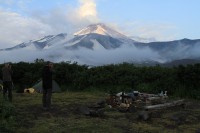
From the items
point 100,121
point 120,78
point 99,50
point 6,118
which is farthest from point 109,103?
point 99,50

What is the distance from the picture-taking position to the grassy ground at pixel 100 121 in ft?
44.9

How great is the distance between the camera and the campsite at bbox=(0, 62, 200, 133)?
14.3 m

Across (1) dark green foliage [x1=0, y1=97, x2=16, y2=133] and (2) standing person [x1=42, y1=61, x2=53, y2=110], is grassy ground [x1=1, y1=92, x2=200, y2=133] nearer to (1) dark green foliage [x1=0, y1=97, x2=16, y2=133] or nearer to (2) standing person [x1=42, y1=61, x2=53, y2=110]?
(1) dark green foliage [x1=0, y1=97, x2=16, y2=133]

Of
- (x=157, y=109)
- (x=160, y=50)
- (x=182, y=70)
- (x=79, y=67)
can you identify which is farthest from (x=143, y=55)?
(x=157, y=109)

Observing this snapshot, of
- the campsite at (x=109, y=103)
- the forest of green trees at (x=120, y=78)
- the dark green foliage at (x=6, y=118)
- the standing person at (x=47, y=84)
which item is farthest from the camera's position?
the forest of green trees at (x=120, y=78)

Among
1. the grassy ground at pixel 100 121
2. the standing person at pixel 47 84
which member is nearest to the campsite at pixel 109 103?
the grassy ground at pixel 100 121

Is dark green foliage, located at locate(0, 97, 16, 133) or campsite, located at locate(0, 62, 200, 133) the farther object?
campsite, located at locate(0, 62, 200, 133)

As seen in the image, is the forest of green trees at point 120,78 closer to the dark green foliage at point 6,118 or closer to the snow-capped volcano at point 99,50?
the dark green foliage at point 6,118

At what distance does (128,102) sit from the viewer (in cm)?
1905

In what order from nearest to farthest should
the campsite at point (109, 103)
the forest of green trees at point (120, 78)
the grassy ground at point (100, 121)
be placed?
the grassy ground at point (100, 121) < the campsite at point (109, 103) < the forest of green trees at point (120, 78)

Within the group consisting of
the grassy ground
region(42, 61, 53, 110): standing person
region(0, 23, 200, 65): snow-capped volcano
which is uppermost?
region(0, 23, 200, 65): snow-capped volcano

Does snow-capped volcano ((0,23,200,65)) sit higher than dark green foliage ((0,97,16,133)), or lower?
higher

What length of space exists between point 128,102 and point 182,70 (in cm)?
579

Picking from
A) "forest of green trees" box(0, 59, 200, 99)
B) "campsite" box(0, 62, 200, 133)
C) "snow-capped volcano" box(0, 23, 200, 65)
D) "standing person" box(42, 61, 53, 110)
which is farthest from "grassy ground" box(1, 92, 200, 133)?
"snow-capped volcano" box(0, 23, 200, 65)
